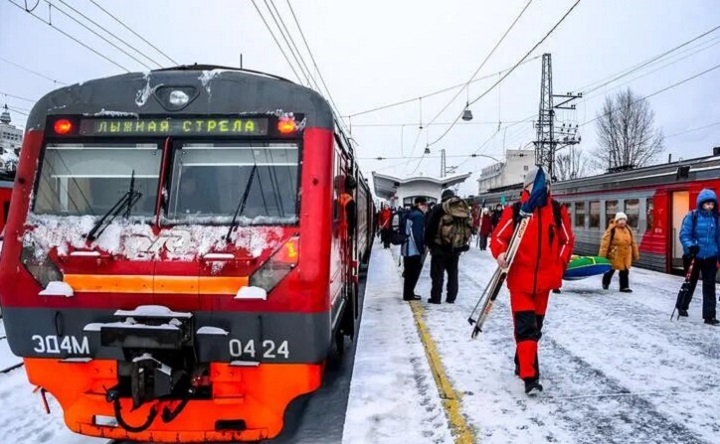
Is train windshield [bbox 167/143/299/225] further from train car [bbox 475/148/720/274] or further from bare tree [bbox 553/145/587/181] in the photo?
bare tree [bbox 553/145/587/181]

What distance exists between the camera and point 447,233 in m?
8.63

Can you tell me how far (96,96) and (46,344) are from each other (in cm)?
171

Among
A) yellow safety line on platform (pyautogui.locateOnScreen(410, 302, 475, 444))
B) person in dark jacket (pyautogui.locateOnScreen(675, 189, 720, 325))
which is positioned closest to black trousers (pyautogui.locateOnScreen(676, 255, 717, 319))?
person in dark jacket (pyautogui.locateOnScreen(675, 189, 720, 325))

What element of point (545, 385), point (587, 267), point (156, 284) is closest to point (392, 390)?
point (545, 385)

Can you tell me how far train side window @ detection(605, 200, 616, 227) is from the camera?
17.0 meters

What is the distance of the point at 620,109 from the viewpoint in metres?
43.0

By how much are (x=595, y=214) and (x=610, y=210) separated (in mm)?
992

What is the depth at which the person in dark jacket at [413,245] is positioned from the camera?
29.9 feet

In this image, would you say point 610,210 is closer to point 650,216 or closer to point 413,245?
point 650,216

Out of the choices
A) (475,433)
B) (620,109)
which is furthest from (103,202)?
(620,109)

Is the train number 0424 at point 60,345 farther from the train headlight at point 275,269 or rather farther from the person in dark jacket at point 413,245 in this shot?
the person in dark jacket at point 413,245

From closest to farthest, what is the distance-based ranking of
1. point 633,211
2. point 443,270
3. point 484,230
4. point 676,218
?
point 443,270 < point 676,218 < point 633,211 < point 484,230

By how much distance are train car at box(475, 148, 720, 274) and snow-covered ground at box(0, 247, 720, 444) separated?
21.6 feet

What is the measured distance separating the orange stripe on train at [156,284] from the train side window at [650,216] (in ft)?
46.7
